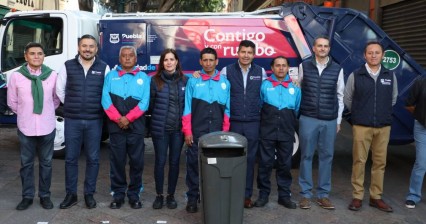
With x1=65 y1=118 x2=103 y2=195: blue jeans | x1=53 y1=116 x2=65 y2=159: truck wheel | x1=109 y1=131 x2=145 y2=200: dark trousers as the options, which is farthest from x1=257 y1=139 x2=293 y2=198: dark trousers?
x1=53 y1=116 x2=65 y2=159: truck wheel

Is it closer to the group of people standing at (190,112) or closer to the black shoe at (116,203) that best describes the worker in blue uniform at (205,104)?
the group of people standing at (190,112)

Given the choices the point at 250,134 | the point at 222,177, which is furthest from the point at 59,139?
the point at 222,177

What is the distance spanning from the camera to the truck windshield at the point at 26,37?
7605 mm

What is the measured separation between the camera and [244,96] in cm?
527

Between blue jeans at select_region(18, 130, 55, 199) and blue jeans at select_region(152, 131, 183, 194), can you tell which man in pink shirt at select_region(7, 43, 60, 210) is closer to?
blue jeans at select_region(18, 130, 55, 199)

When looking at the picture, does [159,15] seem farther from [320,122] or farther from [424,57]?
[424,57]

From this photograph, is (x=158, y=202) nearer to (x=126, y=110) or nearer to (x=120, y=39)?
(x=126, y=110)

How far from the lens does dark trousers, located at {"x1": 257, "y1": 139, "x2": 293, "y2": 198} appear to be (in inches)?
213

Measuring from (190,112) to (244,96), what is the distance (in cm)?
62

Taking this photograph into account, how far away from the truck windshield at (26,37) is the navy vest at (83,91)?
257 cm

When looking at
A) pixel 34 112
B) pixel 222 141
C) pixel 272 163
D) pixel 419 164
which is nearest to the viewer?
pixel 222 141

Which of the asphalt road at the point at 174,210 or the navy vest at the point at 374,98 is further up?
the navy vest at the point at 374,98

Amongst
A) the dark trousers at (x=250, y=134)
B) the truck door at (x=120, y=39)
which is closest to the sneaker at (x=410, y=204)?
the dark trousers at (x=250, y=134)

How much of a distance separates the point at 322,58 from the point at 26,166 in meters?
3.42
